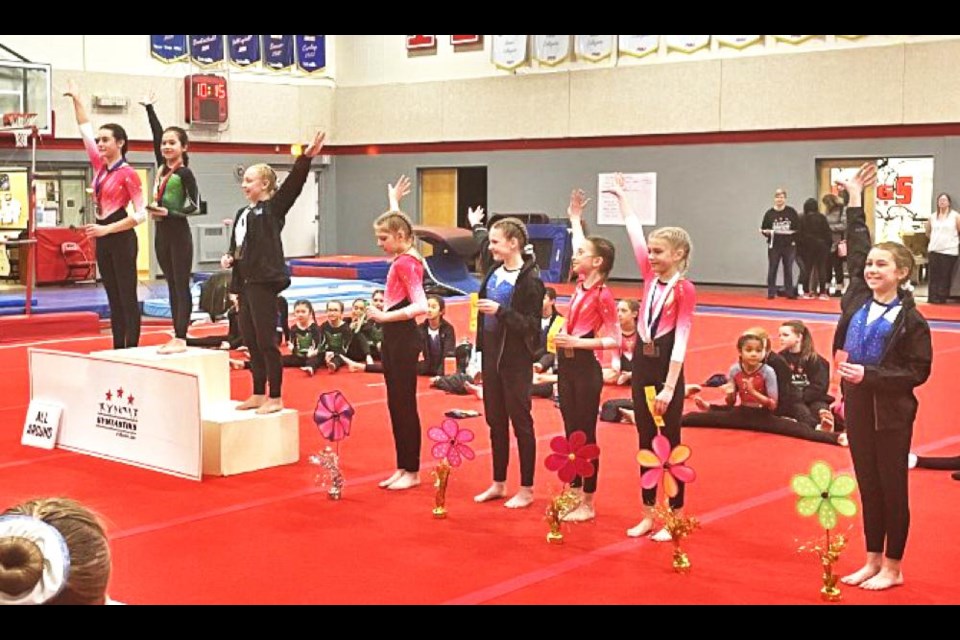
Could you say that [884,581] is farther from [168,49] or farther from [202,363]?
[168,49]

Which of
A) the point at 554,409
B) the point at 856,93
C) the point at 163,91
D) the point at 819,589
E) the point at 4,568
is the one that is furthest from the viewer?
the point at 163,91

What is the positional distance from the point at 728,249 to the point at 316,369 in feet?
35.8

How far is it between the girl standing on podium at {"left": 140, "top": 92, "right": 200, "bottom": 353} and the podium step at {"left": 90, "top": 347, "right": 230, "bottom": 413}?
223mm

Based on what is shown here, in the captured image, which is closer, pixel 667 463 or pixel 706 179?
pixel 667 463

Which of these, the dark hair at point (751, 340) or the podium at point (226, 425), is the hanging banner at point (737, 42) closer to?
the dark hair at point (751, 340)

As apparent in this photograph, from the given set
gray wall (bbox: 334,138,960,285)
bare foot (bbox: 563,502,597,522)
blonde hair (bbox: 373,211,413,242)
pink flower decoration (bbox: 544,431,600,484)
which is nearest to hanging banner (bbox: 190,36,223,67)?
gray wall (bbox: 334,138,960,285)

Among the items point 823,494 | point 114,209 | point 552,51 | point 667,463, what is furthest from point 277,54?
point 823,494

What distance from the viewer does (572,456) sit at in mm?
5535

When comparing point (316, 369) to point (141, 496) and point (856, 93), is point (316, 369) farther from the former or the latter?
point (856, 93)

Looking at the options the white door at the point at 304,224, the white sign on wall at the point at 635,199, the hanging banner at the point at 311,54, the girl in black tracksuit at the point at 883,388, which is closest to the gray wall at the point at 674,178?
the white sign on wall at the point at 635,199

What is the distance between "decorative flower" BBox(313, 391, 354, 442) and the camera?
6.49 metres

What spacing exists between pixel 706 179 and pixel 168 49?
387 inches
